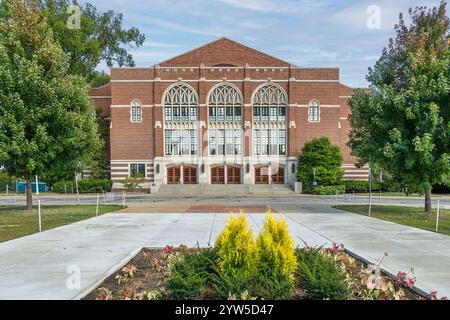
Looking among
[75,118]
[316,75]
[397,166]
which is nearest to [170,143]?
[316,75]

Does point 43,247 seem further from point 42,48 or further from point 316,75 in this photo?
point 316,75

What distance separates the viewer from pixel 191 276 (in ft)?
23.2

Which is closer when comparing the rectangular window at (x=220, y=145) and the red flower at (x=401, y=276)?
the red flower at (x=401, y=276)

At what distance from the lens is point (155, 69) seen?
180 feet

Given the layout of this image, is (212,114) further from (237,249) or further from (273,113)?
(237,249)

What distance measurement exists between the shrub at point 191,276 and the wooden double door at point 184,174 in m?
47.2

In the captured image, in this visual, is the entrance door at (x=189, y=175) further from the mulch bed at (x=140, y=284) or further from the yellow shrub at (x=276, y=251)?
the yellow shrub at (x=276, y=251)

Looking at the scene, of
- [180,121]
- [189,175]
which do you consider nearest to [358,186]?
[189,175]

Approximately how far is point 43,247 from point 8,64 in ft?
49.4

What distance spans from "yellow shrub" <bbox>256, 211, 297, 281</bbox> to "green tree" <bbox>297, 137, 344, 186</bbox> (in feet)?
144

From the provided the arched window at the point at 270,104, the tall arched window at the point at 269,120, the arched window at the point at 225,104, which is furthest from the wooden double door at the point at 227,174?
the arched window at the point at 270,104

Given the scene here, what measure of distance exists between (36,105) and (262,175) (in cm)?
3513

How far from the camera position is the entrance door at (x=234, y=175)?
55406 mm

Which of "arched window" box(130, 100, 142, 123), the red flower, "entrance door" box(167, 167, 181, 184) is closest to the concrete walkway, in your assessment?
the red flower
